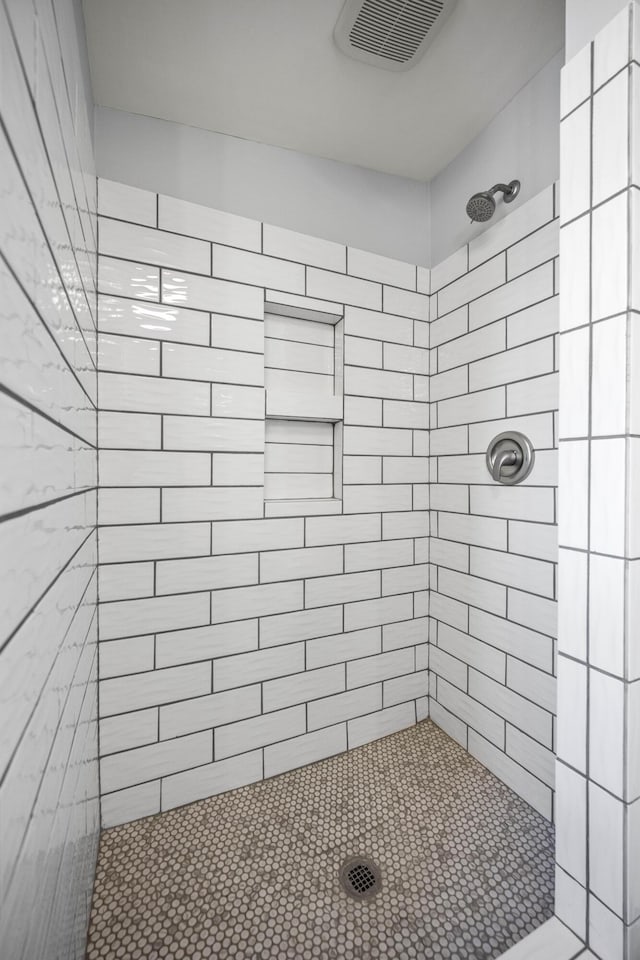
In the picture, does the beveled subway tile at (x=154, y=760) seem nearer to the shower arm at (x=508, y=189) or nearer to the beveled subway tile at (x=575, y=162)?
the beveled subway tile at (x=575, y=162)

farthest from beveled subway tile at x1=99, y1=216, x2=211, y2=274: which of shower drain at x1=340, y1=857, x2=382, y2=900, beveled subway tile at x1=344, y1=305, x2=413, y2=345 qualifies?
shower drain at x1=340, y1=857, x2=382, y2=900

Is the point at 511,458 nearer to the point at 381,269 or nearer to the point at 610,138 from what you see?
the point at 610,138

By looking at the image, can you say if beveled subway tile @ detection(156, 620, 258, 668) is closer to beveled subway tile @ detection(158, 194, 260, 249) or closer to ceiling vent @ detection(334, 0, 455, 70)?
beveled subway tile @ detection(158, 194, 260, 249)

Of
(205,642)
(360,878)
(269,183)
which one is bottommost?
(360,878)

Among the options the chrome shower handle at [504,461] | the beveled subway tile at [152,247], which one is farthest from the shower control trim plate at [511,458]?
the beveled subway tile at [152,247]

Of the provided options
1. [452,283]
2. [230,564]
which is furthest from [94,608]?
[452,283]

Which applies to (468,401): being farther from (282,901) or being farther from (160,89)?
(282,901)

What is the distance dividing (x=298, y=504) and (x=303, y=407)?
0.35 meters

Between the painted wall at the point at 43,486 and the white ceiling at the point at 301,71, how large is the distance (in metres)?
0.24

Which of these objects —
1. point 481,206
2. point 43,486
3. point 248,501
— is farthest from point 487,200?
point 43,486

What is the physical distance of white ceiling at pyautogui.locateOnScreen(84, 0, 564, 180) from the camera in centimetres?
101

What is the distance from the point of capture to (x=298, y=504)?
1.41 m

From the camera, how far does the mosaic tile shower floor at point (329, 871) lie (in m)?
0.90

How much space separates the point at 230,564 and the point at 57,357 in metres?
0.87
